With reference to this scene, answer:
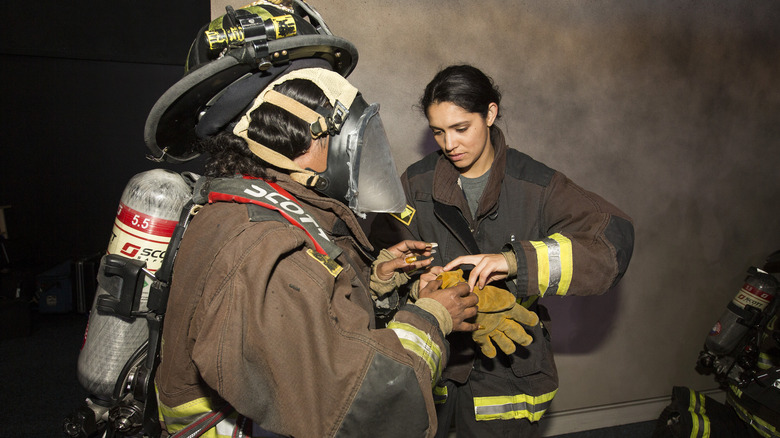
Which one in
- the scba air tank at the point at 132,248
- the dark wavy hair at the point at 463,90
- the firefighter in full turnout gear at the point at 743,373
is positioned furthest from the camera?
the firefighter in full turnout gear at the point at 743,373

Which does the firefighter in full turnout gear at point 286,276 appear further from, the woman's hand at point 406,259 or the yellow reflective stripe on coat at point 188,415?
the woman's hand at point 406,259

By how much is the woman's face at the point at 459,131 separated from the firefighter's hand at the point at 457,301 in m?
0.71

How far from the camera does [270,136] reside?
130cm

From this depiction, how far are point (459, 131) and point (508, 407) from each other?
1305mm

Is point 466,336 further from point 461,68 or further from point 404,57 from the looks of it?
point 404,57

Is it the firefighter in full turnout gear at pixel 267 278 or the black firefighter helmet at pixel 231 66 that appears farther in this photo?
the black firefighter helmet at pixel 231 66

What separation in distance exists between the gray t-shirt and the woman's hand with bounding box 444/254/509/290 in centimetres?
41

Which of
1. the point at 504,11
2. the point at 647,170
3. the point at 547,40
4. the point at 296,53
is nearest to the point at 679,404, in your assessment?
the point at 647,170

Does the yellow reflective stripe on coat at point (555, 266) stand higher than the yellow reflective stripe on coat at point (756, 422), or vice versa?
the yellow reflective stripe on coat at point (555, 266)

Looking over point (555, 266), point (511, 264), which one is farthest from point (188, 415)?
point (555, 266)

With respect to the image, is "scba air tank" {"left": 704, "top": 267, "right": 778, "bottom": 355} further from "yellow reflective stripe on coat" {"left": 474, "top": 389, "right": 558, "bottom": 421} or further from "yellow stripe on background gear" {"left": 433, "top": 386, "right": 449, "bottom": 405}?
"yellow stripe on background gear" {"left": 433, "top": 386, "right": 449, "bottom": 405}

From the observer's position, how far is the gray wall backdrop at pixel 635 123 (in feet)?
8.55

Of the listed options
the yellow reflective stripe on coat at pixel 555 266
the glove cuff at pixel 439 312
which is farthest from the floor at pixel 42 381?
the glove cuff at pixel 439 312

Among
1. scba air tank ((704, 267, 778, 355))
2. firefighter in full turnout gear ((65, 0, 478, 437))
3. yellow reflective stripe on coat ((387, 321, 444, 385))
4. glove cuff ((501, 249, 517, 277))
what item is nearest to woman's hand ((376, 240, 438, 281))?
firefighter in full turnout gear ((65, 0, 478, 437))
